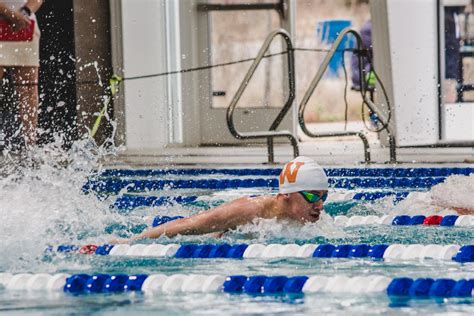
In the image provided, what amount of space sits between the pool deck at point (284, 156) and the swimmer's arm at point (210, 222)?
3817mm

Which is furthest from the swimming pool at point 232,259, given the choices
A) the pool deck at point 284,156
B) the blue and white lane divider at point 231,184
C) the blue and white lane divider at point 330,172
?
the pool deck at point 284,156

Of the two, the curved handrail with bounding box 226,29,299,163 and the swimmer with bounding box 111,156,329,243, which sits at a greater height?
the curved handrail with bounding box 226,29,299,163

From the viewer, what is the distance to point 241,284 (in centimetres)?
396

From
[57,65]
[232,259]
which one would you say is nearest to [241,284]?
[232,259]

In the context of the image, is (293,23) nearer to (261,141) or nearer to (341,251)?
(261,141)

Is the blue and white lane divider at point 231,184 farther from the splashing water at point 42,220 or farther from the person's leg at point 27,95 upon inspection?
the person's leg at point 27,95

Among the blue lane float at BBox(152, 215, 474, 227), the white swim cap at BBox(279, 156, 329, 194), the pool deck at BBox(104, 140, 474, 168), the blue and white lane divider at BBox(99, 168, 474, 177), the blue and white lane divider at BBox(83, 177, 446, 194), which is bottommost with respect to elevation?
the blue lane float at BBox(152, 215, 474, 227)

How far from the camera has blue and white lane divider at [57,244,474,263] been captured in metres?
4.53

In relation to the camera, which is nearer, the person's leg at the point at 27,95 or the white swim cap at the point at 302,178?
the white swim cap at the point at 302,178

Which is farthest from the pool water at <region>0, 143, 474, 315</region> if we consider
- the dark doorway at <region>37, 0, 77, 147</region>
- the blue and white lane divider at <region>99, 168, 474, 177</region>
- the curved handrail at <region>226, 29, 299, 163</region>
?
the dark doorway at <region>37, 0, 77, 147</region>

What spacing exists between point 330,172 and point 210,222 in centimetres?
346

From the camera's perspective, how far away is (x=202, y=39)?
502 inches

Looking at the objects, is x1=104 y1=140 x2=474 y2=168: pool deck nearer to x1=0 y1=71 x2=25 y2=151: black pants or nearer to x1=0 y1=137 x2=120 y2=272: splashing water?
x1=0 y1=71 x2=25 y2=151: black pants

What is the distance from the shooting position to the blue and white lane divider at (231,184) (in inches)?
295
